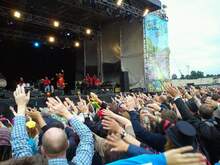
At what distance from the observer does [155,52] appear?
17.8m

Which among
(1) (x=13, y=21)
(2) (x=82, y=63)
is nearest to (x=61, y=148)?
(1) (x=13, y=21)

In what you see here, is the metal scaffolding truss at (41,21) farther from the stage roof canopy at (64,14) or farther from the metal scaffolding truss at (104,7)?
the metal scaffolding truss at (104,7)

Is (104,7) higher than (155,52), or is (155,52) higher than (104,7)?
(104,7)

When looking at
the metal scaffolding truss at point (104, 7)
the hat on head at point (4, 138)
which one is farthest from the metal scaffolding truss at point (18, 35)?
the hat on head at point (4, 138)

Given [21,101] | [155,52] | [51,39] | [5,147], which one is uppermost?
[51,39]

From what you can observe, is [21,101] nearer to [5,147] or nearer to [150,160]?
[5,147]

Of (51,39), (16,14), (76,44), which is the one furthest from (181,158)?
(76,44)

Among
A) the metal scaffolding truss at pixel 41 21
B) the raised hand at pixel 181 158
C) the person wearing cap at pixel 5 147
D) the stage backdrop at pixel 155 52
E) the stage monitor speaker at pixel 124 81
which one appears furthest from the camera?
the stage monitor speaker at pixel 124 81

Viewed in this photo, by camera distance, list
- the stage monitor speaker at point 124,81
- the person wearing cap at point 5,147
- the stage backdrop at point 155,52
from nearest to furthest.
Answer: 1. the person wearing cap at point 5,147
2. the stage backdrop at point 155,52
3. the stage monitor speaker at point 124,81

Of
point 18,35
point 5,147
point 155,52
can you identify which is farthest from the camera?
point 18,35

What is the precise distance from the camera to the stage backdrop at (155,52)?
17375mm

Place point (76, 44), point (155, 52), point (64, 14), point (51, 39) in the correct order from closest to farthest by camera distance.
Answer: point (64, 14)
point (155, 52)
point (51, 39)
point (76, 44)

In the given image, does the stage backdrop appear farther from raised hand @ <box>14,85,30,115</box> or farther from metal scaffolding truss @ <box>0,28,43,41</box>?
raised hand @ <box>14,85,30,115</box>

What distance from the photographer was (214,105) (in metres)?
3.77
